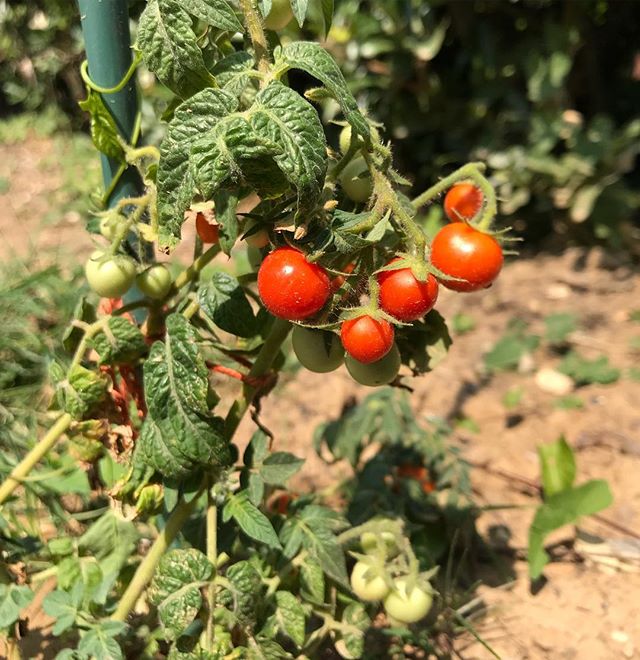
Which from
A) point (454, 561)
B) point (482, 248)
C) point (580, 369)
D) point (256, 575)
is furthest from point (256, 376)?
point (580, 369)

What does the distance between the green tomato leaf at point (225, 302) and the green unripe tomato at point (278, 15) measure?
33 centimetres

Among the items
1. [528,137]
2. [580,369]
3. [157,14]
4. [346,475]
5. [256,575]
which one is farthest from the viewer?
[528,137]

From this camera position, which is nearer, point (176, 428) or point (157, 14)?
point (157, 14)

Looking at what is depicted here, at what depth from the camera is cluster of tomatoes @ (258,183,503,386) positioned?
81 centimetres

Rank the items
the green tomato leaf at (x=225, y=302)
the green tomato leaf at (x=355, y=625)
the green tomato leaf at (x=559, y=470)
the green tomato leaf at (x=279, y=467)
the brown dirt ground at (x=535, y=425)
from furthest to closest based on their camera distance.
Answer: the green tomato leaf at (x=559, y=470), the brown dirt ground at (x=535, y=425), the green tomato leaf at (x=355, y=625), the green tomato leaf at (x=279, y=467), the green tomato leaf at (x=225, y=302)

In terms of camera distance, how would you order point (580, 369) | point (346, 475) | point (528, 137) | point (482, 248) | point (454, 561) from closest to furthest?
point (482, 248), point (454, 561), point (346, 475), point (580, 369), point (528, 137)

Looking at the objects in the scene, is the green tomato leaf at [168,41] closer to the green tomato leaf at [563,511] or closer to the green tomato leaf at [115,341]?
the green tomato leaf at [115,341]

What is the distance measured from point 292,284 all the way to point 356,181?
0.20 metres

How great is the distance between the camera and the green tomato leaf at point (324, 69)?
77 centimetres

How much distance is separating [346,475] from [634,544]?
0.72 meters

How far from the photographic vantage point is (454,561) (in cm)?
165

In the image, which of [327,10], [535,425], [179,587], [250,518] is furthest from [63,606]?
[535,425]

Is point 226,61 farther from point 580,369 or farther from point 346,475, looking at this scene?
point 580,369

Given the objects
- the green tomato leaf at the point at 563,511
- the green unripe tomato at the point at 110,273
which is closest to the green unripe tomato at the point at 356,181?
the green unripe tomato at the point at 110,273
